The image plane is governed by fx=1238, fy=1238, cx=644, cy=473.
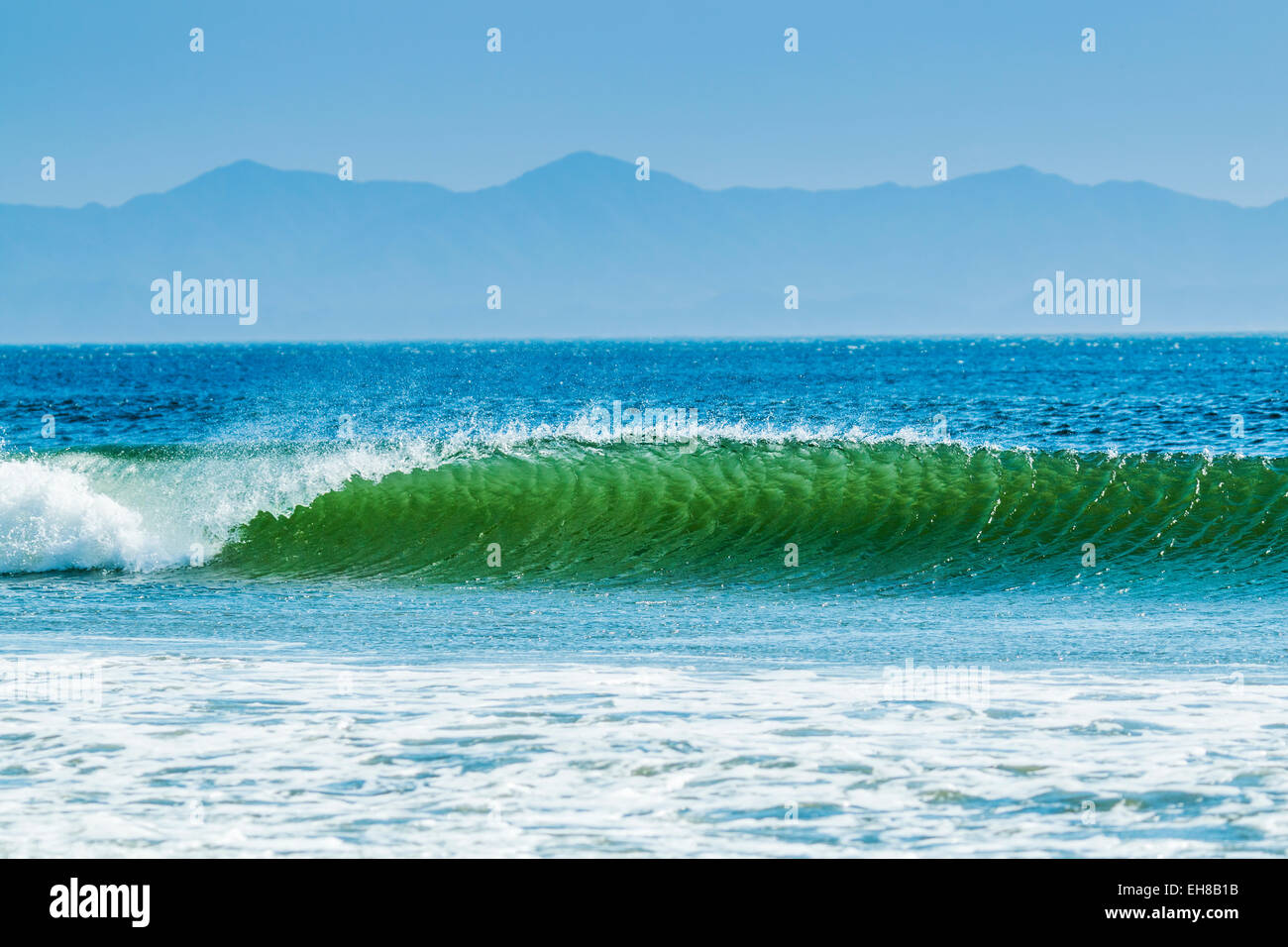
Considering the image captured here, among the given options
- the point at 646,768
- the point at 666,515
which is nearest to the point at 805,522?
the point at 666,515

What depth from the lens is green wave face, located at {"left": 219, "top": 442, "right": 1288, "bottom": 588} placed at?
1448 cm

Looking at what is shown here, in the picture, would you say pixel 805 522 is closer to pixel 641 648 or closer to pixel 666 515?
pixel 666 515

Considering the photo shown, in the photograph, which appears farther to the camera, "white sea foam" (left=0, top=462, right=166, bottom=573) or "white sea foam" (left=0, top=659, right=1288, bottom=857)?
"white sea foam" (left=0, top=462, right=166, bottom=573)

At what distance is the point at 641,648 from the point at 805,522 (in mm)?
7233

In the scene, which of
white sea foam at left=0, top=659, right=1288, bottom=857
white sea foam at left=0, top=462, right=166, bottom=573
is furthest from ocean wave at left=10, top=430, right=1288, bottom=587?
white sea foam at left=0, top=659, right=1288, bottom=857

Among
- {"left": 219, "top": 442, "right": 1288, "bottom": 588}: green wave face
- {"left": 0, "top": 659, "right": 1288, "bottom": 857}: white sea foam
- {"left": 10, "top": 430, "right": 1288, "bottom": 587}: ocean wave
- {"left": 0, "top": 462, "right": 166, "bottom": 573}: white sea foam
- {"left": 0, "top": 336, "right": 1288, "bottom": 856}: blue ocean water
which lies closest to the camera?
{"left": 0, "top": 659, "right": 1288, "bottom": 857}: white sea foam

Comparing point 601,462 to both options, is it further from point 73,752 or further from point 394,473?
point 73,752

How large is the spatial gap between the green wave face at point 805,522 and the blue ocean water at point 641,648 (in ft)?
0.26

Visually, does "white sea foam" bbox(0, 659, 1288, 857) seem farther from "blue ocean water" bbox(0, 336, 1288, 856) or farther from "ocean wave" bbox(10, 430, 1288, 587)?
"ocean wave" bbox(10, 430, 1288, 587)

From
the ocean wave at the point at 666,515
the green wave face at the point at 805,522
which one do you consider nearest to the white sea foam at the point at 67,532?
the ocean wave at the point at 666,515

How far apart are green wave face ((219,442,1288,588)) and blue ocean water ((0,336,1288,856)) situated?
0.08 meters

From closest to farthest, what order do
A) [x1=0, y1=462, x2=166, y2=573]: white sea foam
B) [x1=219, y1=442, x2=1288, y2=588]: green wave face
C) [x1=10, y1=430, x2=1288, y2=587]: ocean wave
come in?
[x1=219, y1=442, x2=1288, y2=588]: green wave face
[x1=10, y1=430, x2=1288, y2=587]: ocean wave
[x1=0, y1=462, x2=166, y2=573]: white sea foam
